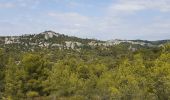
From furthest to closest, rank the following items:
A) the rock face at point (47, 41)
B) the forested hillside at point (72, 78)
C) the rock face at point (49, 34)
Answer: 1. the rock face at point (49, 34)
2. the rock face at point (47, 41)
3. the forested hillside at point (72, 78)

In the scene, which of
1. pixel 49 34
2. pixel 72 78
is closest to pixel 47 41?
pixel 49 34

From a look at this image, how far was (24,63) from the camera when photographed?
4044 cm

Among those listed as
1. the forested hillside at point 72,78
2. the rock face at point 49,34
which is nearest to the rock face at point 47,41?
the rock face at point 49,34

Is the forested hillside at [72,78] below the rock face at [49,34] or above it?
below

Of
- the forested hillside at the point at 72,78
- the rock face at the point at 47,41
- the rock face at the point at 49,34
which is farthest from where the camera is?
the rock face at the point at 49,34

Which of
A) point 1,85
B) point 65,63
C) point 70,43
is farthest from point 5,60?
point 70,43

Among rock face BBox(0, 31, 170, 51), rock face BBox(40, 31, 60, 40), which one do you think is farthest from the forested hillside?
rock face BBox(40, 31, 60, 40)

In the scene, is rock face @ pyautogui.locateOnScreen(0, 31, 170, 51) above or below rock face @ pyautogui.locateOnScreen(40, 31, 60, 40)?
below

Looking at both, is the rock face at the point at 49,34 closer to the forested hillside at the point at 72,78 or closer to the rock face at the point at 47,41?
the rock face at the point at 47,41

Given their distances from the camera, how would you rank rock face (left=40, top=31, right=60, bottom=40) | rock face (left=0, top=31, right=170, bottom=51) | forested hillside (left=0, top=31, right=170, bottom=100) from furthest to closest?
rock face (left=40, top=31, right=60, bottom=40) < rock face (left=0, top=31, right=170, bottom=51) < forested hillside (left=0, top=31, right=170, bottom=100)

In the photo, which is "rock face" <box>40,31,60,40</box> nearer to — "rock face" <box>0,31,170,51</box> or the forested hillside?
"rock face" <box>0,31,170,51</box>

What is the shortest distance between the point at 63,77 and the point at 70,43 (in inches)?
5306

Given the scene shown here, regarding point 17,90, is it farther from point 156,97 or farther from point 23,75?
point 156,97

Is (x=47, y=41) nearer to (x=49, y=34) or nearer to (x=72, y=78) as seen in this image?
(x=49, y=34)
